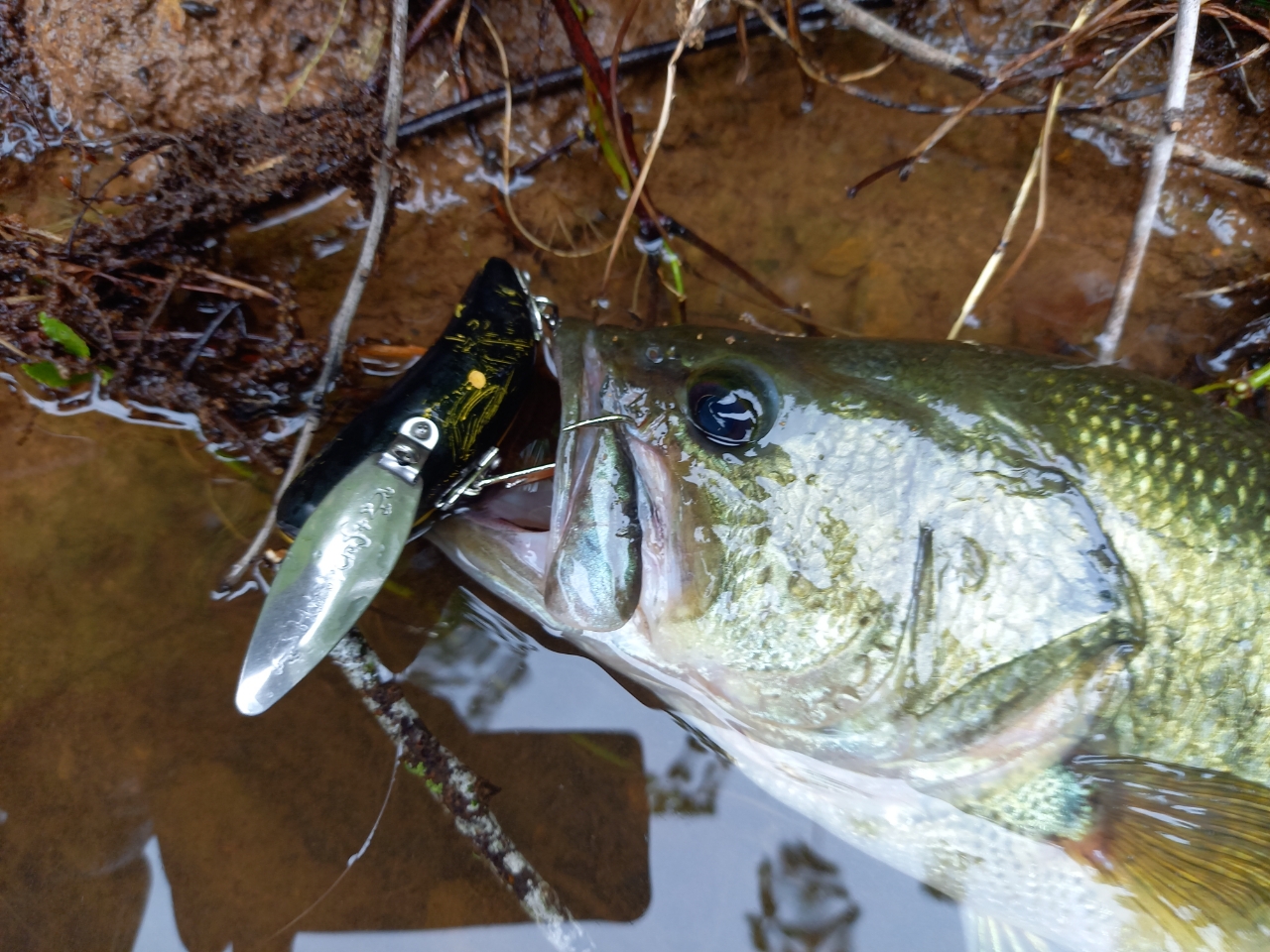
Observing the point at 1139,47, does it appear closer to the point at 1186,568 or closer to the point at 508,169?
the point at 1186,568

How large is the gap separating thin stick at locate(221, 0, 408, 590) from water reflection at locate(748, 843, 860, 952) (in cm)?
173

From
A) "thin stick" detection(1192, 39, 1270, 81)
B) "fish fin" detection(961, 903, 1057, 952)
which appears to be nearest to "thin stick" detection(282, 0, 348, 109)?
"thin stick" detection(1192, 39, 1270, 81)

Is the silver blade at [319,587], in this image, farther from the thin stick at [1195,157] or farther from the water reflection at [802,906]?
the thin stick at [1195,157]

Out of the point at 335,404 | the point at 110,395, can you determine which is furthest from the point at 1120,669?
the point at 110,395

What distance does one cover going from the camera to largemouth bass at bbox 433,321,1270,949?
1.52 metres

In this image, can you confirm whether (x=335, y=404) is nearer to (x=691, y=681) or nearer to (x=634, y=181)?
(x=634, y=181)

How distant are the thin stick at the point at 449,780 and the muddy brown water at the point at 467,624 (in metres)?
0.09

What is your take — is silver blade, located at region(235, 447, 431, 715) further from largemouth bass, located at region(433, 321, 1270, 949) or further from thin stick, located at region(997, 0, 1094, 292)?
thin stick, located at region(997, 0, 1094, 292)

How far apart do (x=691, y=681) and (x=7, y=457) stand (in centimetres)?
198

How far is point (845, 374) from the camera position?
1604 mm

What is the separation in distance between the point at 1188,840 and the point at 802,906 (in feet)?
3.32

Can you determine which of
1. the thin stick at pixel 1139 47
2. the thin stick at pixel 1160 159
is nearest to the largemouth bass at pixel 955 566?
the thin stick at pixel 1160 159

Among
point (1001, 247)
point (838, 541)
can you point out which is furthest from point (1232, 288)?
point (838, 541)

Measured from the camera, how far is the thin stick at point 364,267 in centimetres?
183
